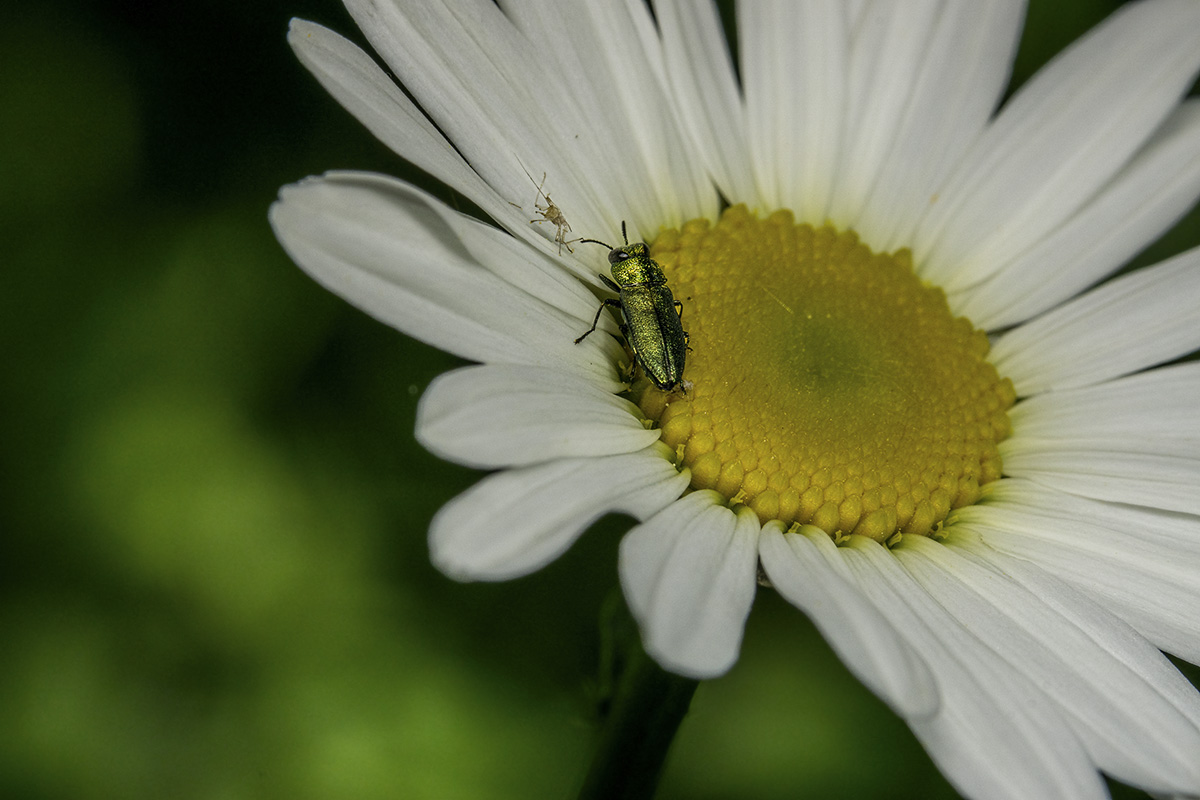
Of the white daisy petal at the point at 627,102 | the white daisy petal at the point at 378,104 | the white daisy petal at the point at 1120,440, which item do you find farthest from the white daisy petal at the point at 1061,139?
the white daisy petal at the point at 378,104

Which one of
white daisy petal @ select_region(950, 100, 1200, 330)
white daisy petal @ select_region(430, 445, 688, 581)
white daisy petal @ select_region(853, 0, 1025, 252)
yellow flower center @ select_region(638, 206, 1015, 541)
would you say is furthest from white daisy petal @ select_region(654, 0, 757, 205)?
white daisy petal @ select_region(430, 445, 688, 581)

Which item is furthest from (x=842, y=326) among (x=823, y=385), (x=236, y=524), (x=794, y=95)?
(x=236, y=524)

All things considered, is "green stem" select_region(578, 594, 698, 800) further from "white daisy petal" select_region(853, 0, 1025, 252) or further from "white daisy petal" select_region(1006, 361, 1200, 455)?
"white daisy petal" select_region(853, 0, 1025, 252)

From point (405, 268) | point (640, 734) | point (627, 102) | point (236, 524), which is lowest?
point (236, 524)

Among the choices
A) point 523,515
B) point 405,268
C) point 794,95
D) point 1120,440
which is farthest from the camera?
point 794,95

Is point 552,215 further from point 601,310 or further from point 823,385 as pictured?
point 823,385

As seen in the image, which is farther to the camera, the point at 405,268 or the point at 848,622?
the point at 405,268

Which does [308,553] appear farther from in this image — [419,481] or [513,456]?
[513,456]
